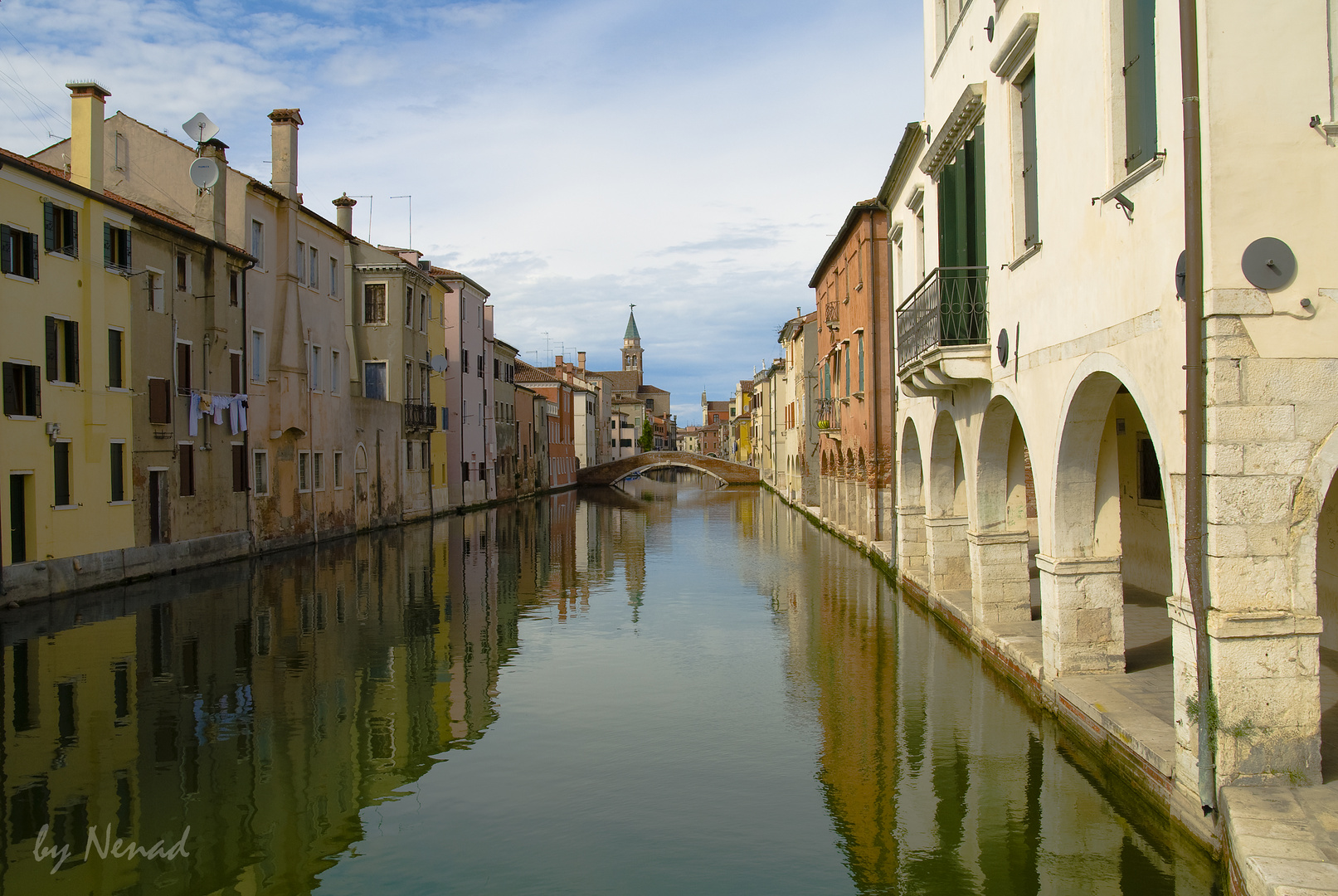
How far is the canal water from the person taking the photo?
22.6 ft

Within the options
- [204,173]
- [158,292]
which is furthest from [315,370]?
[158,292]

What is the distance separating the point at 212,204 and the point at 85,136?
4.62 m

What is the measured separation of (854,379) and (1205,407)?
71.2ft

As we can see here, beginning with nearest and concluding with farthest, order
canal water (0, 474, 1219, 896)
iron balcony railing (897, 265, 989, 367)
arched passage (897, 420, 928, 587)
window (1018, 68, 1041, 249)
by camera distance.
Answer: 1. canal water (0, 474, 1219, 896)
2. window (1018, 68, 1041, 249)
3. iron balcony railing (897, 265, 989, 367)
4. arched passage (897, 420, 928, 587)

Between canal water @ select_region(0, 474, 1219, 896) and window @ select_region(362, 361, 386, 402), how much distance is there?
18.9m

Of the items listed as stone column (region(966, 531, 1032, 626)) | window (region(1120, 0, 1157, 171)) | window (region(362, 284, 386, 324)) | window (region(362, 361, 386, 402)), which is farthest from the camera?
window (region(362, 361, 386, 402))

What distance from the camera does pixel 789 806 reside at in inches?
318

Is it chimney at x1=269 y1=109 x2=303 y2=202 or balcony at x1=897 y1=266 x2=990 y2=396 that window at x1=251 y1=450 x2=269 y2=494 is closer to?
chimney at x1=269 y1=109 x2=303 y2=202

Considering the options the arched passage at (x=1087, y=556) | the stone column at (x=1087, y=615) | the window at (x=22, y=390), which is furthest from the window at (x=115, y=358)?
the stone column at (x=1087, y=615)

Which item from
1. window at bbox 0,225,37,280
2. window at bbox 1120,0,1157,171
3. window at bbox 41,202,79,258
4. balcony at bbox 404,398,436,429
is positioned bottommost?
balcony at bbox 404,398,436,429

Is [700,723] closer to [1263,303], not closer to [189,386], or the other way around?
[1263,303]

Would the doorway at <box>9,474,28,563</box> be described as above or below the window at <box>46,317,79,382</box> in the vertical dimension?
below

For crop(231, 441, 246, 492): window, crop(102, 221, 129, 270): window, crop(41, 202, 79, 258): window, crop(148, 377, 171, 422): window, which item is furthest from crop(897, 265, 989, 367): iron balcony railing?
crop(231, 441, 246, 492): window

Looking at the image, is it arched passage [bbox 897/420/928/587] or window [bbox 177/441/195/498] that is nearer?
arched passage [bbox 897/420/928/587]
